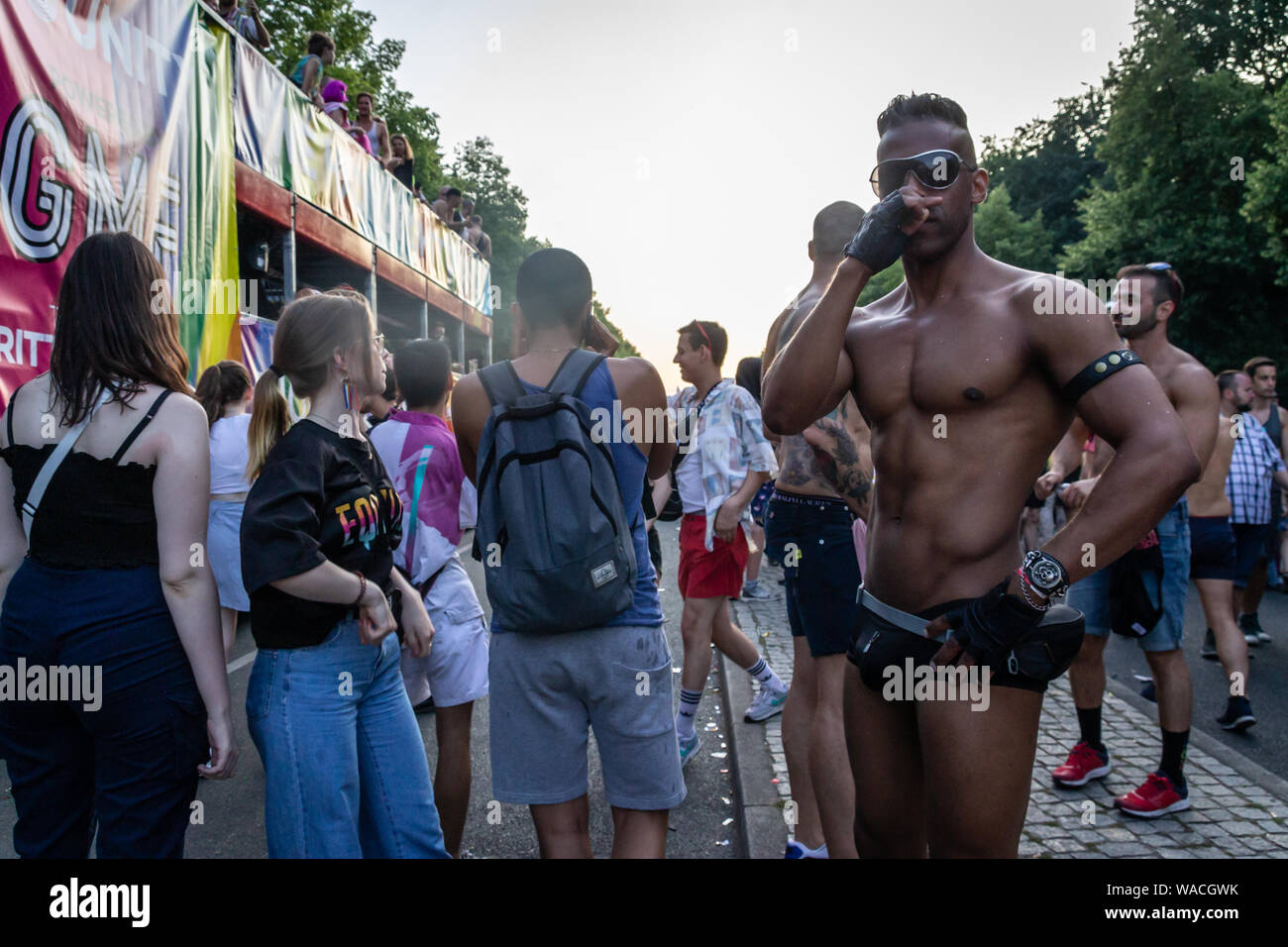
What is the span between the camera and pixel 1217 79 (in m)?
24.1

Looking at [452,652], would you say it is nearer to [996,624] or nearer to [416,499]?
[416,499]

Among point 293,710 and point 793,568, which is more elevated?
point 793,568

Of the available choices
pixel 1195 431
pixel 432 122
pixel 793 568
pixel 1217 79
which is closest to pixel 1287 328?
pixel 1217 79

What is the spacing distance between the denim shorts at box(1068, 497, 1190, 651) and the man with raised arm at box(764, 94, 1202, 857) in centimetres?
245

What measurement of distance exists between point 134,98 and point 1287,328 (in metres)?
26.3

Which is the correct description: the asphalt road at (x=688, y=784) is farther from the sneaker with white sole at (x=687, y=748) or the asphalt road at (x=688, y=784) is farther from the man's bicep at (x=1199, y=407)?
the man's bicep at (x=1199, y=407)

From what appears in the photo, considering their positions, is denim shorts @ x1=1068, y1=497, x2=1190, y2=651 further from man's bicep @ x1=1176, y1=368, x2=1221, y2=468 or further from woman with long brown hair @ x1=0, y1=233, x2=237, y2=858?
woman with long brown hair @ x1=0, y1=233, x2=237, y2=858

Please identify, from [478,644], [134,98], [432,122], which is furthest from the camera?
[432,122]

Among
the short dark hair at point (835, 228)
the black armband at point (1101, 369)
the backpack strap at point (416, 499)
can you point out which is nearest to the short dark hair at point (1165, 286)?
the short dark hair at point (835, 228)

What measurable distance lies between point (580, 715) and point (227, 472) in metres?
3.59

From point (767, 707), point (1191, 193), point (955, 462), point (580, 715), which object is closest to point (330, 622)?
point (580, 715)
